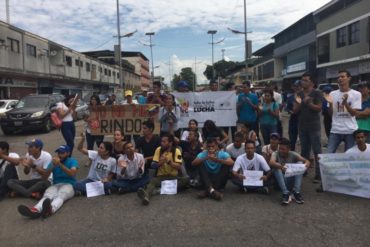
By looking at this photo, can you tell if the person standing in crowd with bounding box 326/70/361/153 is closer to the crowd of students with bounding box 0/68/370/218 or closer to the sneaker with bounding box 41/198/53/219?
the crowd of students with bounding box 0/68/370/218

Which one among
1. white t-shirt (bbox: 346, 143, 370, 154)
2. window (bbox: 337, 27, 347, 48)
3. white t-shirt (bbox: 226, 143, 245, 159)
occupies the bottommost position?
white t-shirt (bbox: 226, 143, 245, 159)

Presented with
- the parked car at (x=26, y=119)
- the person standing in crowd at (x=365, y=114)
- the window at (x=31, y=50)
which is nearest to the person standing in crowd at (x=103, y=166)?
the person standing in crowd at (x=365, y=114)

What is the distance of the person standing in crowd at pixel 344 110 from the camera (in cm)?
651

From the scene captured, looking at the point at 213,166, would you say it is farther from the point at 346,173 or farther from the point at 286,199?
the point at 346,173

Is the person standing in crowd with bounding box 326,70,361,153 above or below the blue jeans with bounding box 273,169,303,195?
above

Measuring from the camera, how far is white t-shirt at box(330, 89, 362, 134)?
653 centimetres

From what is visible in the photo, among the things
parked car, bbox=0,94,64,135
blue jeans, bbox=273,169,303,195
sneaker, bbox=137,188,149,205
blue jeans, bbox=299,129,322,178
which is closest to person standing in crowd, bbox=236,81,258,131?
blue jeans, bbox=299,129,322,178

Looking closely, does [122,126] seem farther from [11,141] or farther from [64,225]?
[11,141]

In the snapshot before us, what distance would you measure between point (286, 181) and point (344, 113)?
4.89ft

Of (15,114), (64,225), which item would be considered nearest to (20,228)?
(64,225)

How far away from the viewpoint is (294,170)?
628cm

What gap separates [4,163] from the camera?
6.96 m

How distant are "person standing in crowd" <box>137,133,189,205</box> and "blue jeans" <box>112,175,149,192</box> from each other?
201mm

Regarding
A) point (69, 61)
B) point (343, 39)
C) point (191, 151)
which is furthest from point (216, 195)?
point (69, 61)
